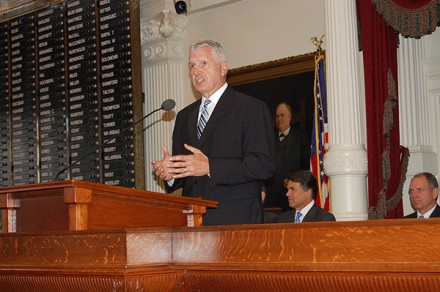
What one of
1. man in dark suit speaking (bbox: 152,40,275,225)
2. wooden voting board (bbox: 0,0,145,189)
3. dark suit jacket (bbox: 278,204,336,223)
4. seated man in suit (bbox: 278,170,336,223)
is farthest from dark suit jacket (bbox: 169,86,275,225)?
wooden voting board (bbox: 0,0,145,189)

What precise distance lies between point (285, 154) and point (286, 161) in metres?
0.07

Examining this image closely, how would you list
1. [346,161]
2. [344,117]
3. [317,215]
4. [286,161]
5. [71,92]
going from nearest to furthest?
[317,215] → [346,161] → [344,117] → [286,161] → [71,92]

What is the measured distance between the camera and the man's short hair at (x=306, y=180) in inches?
261

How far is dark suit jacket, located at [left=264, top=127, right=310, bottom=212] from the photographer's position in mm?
7551

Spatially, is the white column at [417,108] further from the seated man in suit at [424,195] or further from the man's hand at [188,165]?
the man's hand at [188,165]

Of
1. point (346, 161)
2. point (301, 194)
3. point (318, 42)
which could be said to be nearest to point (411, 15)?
point (318, 42)

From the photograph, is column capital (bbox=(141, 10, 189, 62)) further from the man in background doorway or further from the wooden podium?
the wooden podium

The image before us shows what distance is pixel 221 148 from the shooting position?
400 centimetres

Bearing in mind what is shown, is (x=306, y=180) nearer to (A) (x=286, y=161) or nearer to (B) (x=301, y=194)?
(B) (x=301, y=194)

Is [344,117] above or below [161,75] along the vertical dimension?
below

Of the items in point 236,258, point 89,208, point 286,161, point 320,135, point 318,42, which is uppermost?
point 318,42

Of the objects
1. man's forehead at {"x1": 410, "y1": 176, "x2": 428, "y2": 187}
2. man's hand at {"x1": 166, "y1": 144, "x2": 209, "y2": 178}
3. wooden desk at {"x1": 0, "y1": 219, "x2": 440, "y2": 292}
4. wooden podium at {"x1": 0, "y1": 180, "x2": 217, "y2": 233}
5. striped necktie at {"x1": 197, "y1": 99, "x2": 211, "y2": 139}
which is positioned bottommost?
wooden desk at {"x1": 0, "y1": 219, "x2": 440, "y2": 292}

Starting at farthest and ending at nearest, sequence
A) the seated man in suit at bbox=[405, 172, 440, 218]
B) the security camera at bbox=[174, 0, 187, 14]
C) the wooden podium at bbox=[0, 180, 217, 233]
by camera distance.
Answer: the security camera at bbox=[174, 0, 187, 14] → the seated man in suit at bbox=[405, 172, 440, 218] → the wooden podium at bbox=[0, 180, 217, 233]

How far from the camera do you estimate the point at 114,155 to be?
855 centimetres
